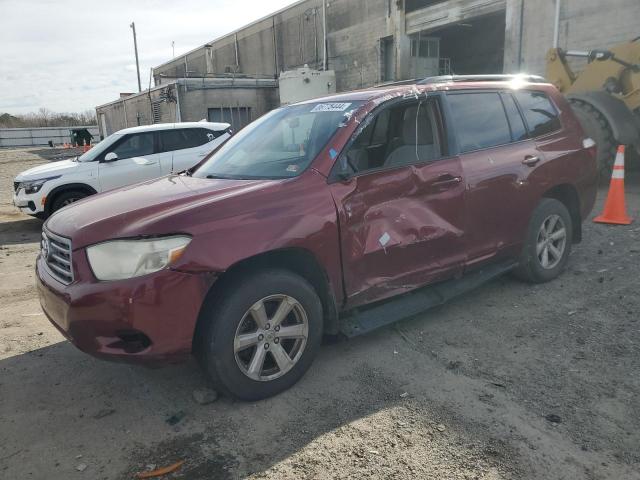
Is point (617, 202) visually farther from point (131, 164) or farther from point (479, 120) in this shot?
point (131, 164)

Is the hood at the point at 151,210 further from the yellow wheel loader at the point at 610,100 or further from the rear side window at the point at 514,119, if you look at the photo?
the yellow wheel loader at the point at 610,100

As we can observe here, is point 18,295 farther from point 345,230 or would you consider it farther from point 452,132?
point 452,132

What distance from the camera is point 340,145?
3322mm

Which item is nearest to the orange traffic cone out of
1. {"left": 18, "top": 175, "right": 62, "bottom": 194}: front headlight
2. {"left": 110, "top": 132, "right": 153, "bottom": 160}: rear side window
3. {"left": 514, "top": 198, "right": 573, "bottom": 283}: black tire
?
{"left": 514, "top": 198, "right": 573, "bottom": 283}: black tire

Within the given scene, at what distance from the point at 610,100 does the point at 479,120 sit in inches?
234

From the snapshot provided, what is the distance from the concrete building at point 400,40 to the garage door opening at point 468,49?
0.05 m

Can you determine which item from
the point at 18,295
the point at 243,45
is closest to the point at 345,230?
the point at 18,295

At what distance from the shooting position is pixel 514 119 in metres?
4.41

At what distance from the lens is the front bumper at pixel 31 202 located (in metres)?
8.34

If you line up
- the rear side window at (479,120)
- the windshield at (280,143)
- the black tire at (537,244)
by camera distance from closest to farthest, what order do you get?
the windshield at (280,143) → the rear side window at (479,120) → the black tire at (537,244)

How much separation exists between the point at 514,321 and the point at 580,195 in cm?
170

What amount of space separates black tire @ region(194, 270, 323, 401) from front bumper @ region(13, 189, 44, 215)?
22.3 ft

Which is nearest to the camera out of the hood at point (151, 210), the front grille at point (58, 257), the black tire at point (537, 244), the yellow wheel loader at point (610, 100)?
the hood at point (151, 210)

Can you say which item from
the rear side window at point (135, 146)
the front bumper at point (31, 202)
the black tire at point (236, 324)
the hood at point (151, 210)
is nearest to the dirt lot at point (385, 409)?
the black tire at point (236, 324)
